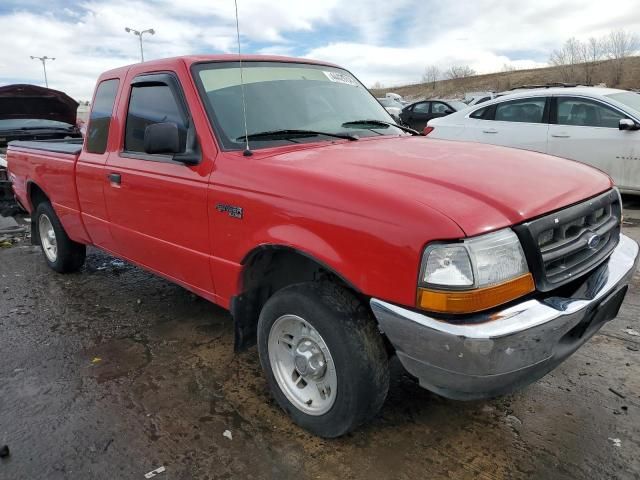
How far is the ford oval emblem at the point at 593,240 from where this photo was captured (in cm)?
245

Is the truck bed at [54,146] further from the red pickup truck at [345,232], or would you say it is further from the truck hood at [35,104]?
the truck hood at [35,104]

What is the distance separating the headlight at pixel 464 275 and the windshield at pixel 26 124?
8.45 metres

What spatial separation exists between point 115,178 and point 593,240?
2.99 meters

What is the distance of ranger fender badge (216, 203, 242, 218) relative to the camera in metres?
2.74

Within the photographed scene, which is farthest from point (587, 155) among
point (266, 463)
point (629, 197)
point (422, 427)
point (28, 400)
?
point (28, 400)

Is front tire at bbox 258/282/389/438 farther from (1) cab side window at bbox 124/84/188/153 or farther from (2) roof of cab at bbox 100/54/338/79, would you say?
(2) roof of cab at bbox 100/54/338/79

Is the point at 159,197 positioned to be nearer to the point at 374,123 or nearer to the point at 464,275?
the point at 374,123

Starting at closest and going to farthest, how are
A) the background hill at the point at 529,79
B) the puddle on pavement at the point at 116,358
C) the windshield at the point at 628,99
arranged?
1. the puddle on pavement at the point at 116,358
2. the windshield at the point at 628,99
3. the background hill at the point at 529,79

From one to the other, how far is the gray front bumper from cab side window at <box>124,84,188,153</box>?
5.78ft

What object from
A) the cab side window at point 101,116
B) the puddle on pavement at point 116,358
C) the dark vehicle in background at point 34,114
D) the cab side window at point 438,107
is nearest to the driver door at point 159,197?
the cab side window at point 101,116

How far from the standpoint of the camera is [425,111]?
18078mm

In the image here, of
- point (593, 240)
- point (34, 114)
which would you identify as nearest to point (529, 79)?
point (34, 114)

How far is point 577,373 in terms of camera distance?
10.5ft

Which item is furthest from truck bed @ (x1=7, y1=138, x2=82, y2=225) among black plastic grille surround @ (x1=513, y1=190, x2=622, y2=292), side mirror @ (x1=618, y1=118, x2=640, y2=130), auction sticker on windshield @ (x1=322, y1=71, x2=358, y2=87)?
side mirror @ (x1=618, y1=118, x2=640, y2=130)
